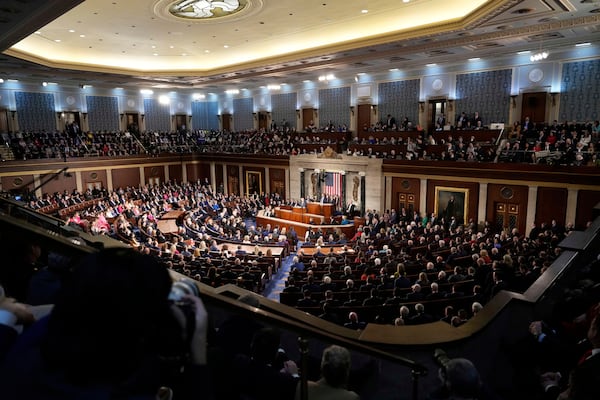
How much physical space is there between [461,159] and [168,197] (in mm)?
17422

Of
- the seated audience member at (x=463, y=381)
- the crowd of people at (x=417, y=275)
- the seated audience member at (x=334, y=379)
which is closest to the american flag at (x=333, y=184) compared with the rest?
the crowd of people at (x=417, y=275)

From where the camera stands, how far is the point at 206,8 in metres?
16.3

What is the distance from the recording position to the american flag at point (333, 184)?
22.7 m

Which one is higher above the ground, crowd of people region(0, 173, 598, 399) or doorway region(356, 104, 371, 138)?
doorway region(356, 104, 371, 138)

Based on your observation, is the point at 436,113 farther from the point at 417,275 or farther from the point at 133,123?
the point at 133,123

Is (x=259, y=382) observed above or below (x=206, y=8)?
below

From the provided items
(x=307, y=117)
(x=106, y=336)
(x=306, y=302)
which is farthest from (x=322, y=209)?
(x=106, y=336)

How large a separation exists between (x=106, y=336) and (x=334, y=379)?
1514 millimetres

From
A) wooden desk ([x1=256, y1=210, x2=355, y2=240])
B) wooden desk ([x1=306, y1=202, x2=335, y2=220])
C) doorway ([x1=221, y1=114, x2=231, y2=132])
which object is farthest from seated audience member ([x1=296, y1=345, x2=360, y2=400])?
doorway ([x1=221, y1=114, x2=231, y2=132])

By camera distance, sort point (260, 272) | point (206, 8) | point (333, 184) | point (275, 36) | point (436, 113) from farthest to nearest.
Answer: point (333, 184), point (436, 113), point (275, 36), point (206, 8), point (260, 272)

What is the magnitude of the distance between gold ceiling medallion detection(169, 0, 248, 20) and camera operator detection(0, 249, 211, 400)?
16391 millimetres

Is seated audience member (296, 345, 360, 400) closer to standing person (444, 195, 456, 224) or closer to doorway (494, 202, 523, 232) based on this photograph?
doorway (494, 202, 523, 232)

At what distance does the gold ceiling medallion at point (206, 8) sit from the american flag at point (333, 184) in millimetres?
10401

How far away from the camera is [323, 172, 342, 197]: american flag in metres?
22.7
